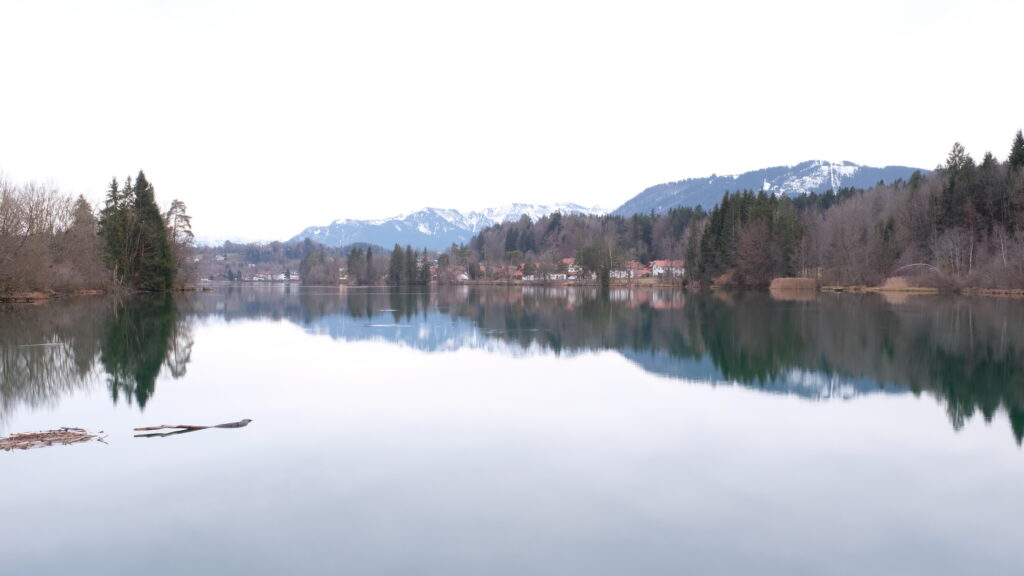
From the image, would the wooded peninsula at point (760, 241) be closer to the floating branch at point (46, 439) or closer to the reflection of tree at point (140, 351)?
the reflection of tree at point (140, 351)

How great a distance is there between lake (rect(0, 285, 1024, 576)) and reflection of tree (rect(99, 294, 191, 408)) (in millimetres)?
149

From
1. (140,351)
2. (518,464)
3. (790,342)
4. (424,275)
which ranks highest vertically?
(424,275)

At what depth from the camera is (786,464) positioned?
836cm

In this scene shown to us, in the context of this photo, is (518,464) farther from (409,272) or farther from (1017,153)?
(409,272)

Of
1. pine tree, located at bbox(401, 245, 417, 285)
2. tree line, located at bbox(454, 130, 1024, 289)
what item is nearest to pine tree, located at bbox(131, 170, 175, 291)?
tree line, located at bbox(454, 130, 1024, 289)

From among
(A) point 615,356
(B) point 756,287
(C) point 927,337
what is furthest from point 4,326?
(B) point 756,287

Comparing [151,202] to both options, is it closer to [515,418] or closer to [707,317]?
[707,317]

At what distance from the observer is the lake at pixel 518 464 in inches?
227

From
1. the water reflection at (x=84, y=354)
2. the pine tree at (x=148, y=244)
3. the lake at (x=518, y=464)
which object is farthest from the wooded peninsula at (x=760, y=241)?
the lake at (x=518, y=464)

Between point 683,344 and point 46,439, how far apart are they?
16.9 metres

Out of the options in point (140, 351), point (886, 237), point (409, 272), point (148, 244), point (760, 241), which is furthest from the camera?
point (409, 272)

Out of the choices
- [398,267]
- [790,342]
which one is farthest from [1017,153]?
[398,267]

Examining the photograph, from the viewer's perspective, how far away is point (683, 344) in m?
21.3

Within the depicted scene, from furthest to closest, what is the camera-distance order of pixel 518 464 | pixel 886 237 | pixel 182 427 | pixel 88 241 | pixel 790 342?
1. pixel 886 237
2. pixel 88 241
3. pixel 790 342
4. pixel 182 427
5. pixel 518 464
